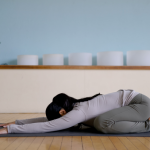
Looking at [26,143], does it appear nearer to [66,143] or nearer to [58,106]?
[66,143]

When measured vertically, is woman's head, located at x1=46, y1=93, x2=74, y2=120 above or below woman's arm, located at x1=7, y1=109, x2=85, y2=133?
above

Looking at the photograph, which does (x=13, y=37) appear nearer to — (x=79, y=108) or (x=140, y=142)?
(x=79, y=108)

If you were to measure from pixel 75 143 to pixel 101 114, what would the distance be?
33cm

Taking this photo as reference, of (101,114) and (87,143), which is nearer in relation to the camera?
(87,143)

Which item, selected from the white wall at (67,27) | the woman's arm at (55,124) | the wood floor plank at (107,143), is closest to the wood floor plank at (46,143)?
the woman's arm at (55,124)

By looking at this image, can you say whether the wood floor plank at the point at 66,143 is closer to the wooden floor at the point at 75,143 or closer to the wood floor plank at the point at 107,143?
the wooden floor at the point at 75,143

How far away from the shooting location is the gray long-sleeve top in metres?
1.68

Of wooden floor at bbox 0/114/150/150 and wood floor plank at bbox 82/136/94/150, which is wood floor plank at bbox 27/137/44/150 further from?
wood floor plank at bbox 82/136/94/150

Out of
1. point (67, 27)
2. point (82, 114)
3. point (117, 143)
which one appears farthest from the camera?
point (67, 27)

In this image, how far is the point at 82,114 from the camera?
169 centimetres

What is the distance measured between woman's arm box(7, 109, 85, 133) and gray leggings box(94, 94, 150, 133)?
0.50 ft

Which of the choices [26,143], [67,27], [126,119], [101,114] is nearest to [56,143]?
[26,143]

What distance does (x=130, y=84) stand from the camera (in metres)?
3.39

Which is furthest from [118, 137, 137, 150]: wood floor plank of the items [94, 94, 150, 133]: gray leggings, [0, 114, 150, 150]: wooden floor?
[94, 94, 150, 133]: gray leggings
